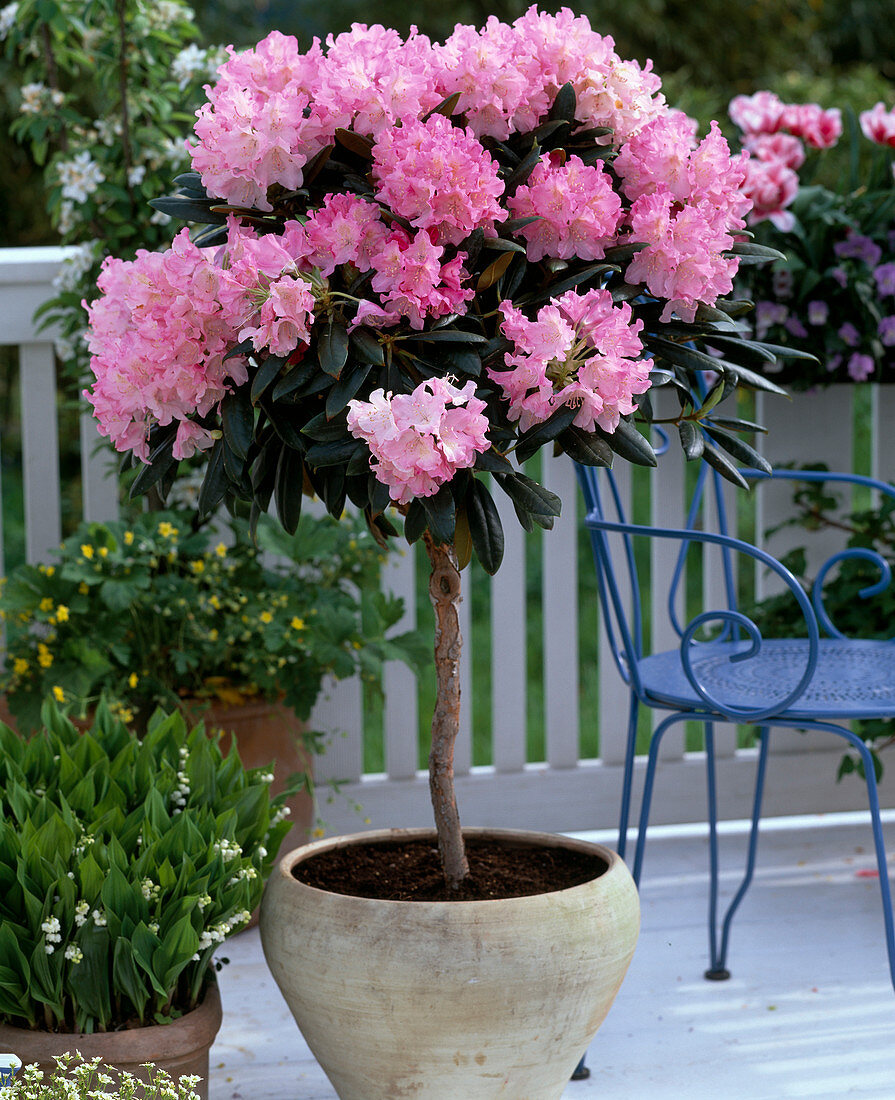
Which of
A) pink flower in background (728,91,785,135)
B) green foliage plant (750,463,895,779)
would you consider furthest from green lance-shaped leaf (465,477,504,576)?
pink flower in background (728,91,785,135)

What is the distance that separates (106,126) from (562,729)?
4.85ft

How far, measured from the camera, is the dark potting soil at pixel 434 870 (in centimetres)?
150

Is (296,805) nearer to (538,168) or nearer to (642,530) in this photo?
(642,530)

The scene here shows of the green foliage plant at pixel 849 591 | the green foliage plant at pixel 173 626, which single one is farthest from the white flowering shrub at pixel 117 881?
the green foliage plant at pixel 849 591

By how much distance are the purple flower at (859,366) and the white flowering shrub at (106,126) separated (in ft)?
4.23

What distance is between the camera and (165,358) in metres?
1.25

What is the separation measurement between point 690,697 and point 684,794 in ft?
3.32

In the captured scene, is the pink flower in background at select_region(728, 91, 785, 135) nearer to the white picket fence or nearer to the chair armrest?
the white picket fence

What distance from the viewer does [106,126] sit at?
2268 mm

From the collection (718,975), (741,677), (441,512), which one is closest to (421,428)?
(441,512)

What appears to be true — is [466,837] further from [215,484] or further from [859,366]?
[859,366]

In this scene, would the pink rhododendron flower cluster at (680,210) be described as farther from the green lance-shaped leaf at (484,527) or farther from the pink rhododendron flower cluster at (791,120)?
the pink rhododendron flower cluster at (791,120)

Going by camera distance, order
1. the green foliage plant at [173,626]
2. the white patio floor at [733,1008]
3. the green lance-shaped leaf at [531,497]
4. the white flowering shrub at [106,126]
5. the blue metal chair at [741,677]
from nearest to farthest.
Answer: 1. the green lance-shaped leaf at [531,497]
2. the blue metal chair at [741,677]
3. the white patio floor at [733,1008]
4. the green foliage plant at [173,626]
5. the white flowering shrub at [106,126]

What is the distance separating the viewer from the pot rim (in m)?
1.40
